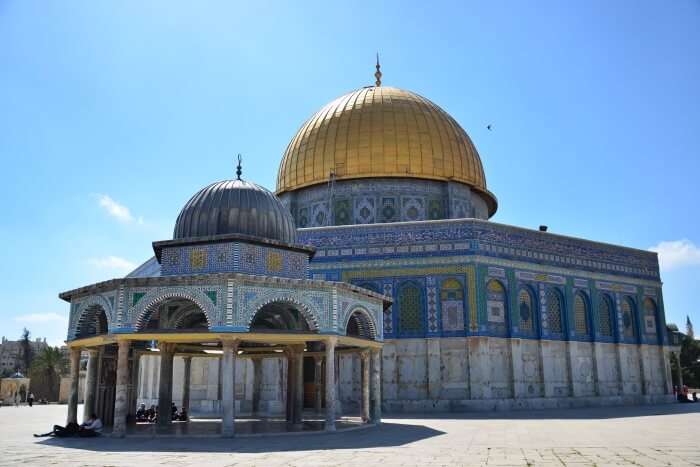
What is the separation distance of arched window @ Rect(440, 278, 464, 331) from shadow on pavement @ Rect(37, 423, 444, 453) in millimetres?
8553

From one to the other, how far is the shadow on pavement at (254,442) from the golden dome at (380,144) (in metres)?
14.1

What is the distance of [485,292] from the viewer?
22109 mm

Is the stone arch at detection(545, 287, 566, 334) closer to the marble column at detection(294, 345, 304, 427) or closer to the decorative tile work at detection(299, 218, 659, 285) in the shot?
the decorative tile work at detection(299, 218, 659, 285)

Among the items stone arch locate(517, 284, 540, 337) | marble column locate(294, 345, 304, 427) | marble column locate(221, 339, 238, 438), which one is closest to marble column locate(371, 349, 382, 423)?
marble column locate(294, 345, 304, 427)

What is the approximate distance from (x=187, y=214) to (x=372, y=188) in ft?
38.2

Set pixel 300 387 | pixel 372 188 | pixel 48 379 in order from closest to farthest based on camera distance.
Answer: pixel 300 387 → pixel 372 188 → pixel 48 379

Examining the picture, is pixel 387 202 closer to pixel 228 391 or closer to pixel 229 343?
pixel 229 343

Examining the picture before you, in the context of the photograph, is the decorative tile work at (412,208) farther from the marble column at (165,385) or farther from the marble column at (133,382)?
the marble column at (133,382)

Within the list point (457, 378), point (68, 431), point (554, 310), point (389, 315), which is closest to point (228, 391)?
point (68, 431)

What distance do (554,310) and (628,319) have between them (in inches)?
166

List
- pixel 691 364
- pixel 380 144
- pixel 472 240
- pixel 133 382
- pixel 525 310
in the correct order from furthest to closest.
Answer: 1. pixel 691 364
2. pixel 380 144
3. pixel 525 310
4. pixel 472 240
5. pixel 133 382

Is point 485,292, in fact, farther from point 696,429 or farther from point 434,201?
point 696,429

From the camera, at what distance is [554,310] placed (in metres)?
24.0

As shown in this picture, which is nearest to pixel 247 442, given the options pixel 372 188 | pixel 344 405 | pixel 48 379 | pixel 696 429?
pixel 696 429
